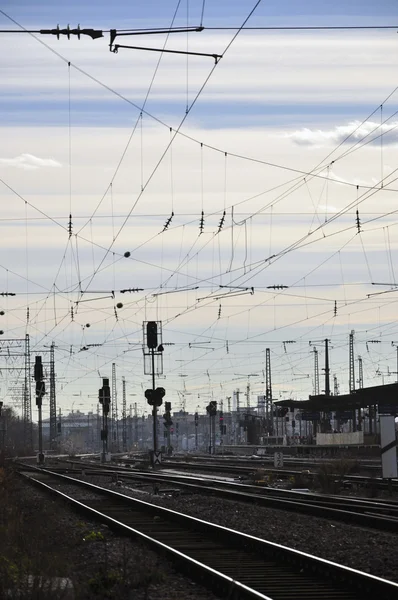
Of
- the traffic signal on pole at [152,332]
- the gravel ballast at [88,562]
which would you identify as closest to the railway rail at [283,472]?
the traffic signal on pole at [152,332]

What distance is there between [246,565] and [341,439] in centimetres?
5914

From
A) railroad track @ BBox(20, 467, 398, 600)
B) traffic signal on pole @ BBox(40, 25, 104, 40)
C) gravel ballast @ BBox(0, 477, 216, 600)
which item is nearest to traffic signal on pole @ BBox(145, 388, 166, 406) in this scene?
railroad track @ BBox(20, 467, 398, 600)

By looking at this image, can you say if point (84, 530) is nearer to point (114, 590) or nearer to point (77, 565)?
point (77, 565)

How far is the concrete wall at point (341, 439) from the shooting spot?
71750 mm

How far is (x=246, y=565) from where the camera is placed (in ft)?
50.3

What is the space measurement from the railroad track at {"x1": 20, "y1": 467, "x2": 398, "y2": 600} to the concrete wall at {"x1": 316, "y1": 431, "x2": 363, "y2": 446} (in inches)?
1936

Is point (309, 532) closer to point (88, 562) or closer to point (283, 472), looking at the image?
Result: point (88, 562)

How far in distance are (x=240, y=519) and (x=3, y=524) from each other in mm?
6094

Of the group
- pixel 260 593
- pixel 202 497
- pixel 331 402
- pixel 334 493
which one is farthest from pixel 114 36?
pixel 331 402

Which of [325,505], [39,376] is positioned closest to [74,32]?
[325,505]

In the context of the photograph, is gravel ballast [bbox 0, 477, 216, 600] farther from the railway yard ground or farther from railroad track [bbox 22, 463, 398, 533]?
railroad track [bbox 22, 463, 398, 533]

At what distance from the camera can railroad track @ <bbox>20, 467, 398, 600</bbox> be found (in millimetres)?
12508

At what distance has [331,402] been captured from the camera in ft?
224

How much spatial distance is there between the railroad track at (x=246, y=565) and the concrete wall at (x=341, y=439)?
49167 millimetres
